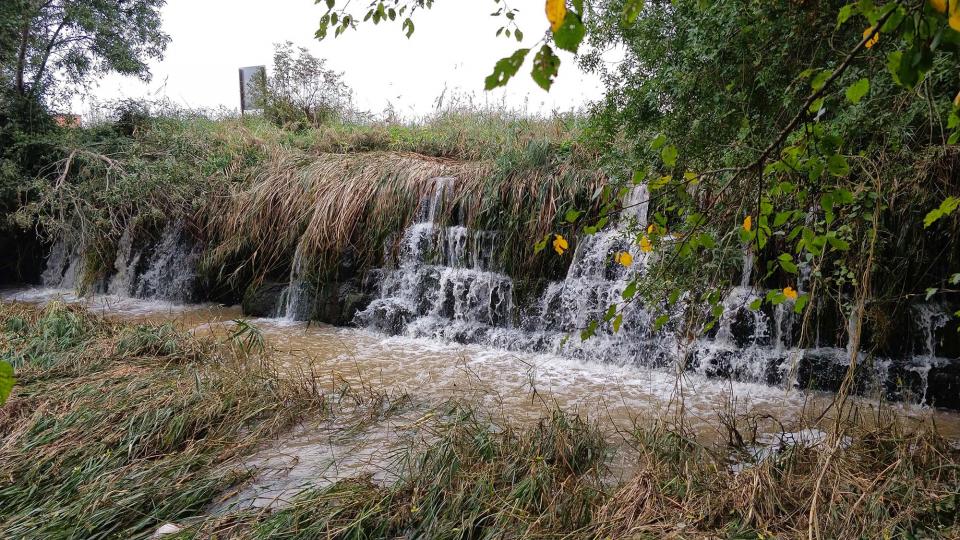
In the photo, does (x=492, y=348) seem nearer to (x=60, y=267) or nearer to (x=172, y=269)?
(x=172, y=269)

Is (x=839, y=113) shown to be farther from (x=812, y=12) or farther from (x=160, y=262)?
(x=160, y=262)

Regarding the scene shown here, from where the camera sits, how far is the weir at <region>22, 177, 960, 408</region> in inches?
196

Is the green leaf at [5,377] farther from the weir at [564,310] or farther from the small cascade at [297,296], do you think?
the small cascade at [297,296]

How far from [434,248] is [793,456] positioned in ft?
16.9

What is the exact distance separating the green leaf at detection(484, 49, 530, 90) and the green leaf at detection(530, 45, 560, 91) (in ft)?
0.11

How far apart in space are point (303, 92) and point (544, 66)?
12.3 metres

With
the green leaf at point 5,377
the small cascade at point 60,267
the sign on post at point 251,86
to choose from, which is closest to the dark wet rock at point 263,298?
the small cascade at point 60,267

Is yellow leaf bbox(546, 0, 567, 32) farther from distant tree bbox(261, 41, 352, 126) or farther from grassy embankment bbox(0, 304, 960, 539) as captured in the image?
distant tree bbox(261, 41, 352, 126)

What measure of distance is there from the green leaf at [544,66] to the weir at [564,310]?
2.68 m

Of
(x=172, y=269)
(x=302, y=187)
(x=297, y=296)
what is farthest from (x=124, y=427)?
(x=172, y=269)

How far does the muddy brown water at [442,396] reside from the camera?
10.8ft

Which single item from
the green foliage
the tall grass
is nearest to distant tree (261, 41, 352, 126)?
the green foliage

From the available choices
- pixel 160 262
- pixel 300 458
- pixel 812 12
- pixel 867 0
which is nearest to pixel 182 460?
pixel 300 458

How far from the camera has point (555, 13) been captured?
1.08 metres
